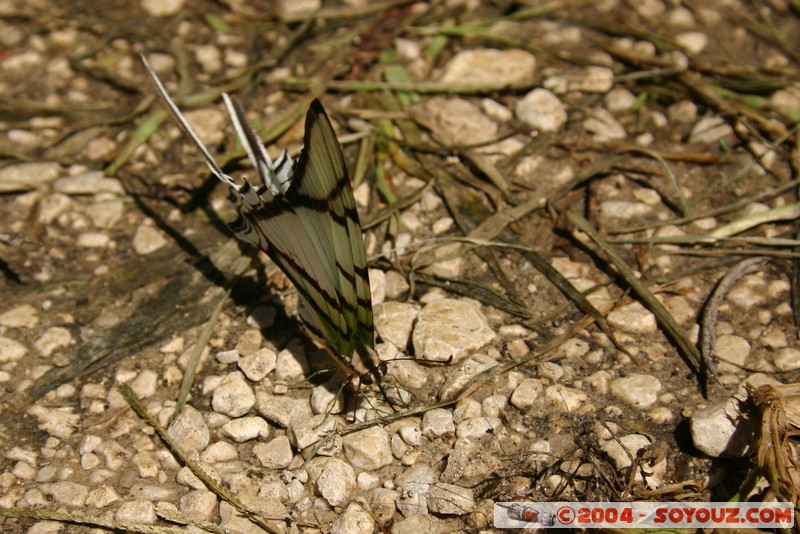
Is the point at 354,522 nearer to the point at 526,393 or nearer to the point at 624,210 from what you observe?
the point at 526,393

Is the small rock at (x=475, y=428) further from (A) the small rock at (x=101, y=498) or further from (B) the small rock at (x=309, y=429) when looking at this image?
(A) the small rock at (x=101, y=498)

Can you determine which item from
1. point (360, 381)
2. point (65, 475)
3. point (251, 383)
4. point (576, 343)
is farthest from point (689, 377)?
point (65, 475)

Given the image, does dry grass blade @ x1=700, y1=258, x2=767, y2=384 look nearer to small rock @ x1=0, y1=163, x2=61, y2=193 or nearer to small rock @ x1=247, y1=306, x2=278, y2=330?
small rock @ x1=247, y1=306, x2=278, y2=330

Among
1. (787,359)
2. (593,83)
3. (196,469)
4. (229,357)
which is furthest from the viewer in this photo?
(593,83)

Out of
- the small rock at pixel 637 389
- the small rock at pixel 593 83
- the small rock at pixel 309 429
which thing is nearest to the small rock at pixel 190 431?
the small rock at pixel 309 429

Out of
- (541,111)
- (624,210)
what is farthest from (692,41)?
(624,210)

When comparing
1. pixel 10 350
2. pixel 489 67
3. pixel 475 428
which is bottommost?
pixel 475 428
